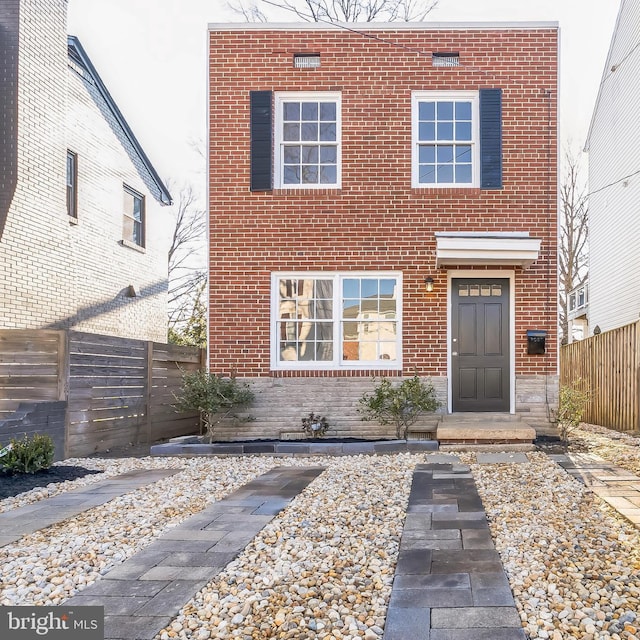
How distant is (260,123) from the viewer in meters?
9.16

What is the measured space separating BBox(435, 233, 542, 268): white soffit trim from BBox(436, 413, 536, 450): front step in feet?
7.28

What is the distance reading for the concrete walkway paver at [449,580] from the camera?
2.81 m

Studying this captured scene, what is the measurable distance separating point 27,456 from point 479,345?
6.00 metres

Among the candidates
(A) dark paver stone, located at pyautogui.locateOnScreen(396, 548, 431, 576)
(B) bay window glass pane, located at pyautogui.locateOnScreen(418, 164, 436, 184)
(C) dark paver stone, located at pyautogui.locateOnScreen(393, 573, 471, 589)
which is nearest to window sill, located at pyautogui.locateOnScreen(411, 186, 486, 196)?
(B) bay window glass pane, located at pyautogui.locateOnScreen(418, 164, 436, 184)

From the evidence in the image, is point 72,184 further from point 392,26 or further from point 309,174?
point 392,26

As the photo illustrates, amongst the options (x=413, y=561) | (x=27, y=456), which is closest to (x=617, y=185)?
(x=413, y=561)

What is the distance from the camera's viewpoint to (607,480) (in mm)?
6000

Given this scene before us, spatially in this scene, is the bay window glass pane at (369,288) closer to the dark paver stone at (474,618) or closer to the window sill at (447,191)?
the window sill at (447,191)

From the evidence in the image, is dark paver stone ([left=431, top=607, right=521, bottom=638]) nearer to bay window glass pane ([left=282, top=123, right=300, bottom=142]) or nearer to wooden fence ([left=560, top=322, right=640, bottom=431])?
bay window glass pane ([left=282, top=123, right=300, bottom=142])

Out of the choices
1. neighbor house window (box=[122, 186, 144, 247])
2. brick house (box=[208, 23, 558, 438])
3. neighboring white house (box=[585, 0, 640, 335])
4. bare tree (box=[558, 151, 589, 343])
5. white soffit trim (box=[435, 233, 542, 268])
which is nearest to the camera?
white soffit trim (box=[435, 233, 542, 268])

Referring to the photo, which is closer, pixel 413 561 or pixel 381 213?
pixel 413 561

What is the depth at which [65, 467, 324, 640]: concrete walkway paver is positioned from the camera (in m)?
2.92

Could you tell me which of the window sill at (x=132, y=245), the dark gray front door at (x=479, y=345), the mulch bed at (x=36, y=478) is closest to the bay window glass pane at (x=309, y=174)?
the dark gray front door at (x=479, y=345)

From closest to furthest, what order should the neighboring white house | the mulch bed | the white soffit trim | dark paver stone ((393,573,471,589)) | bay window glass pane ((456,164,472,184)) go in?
1. dark paver stone ((393,573,471,589))
2. the mulch bed
3. the white soffit trim
4. bay window glass pane ((456,164,472,184))
5. the neighboring white house
